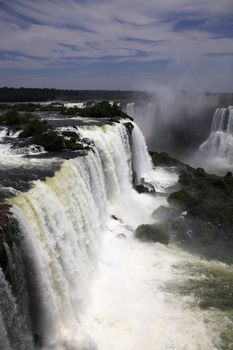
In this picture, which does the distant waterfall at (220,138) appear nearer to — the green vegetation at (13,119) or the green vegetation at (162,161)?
the green vegetation at (162,161)

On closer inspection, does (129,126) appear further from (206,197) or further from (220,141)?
(220,141)

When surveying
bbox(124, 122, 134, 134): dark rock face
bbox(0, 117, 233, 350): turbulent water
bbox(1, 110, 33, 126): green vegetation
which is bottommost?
bbox(0, 117, 233, 350): turbulent water

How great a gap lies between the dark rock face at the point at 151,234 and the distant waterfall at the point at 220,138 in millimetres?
23739

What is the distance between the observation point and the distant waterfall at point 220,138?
40.0 m

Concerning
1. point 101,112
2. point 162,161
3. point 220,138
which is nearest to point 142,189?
point 162,161

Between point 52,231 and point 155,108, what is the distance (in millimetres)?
43202

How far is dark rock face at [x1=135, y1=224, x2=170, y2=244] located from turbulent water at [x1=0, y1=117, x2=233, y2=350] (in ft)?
1.10

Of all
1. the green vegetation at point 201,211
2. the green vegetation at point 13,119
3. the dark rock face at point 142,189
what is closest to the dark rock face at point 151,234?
the green vegetation at point 201,211

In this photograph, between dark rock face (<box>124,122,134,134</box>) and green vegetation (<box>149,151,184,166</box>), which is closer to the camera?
dark rock face (<box>124,122,134,134</box>)

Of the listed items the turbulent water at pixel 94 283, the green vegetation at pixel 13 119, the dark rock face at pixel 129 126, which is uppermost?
the green vegetation at pixel 13 119

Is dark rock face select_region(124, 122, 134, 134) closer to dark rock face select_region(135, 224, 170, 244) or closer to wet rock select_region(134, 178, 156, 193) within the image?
wet rock select_region(134, 178, 156, 193)

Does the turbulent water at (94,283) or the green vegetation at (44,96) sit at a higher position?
the green vegetation at (44,96)

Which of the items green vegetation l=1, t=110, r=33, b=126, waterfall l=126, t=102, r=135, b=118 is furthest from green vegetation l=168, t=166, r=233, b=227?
waterfall l=126, t=102, r=135, b=118

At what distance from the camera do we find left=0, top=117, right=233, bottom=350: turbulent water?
9266mm
